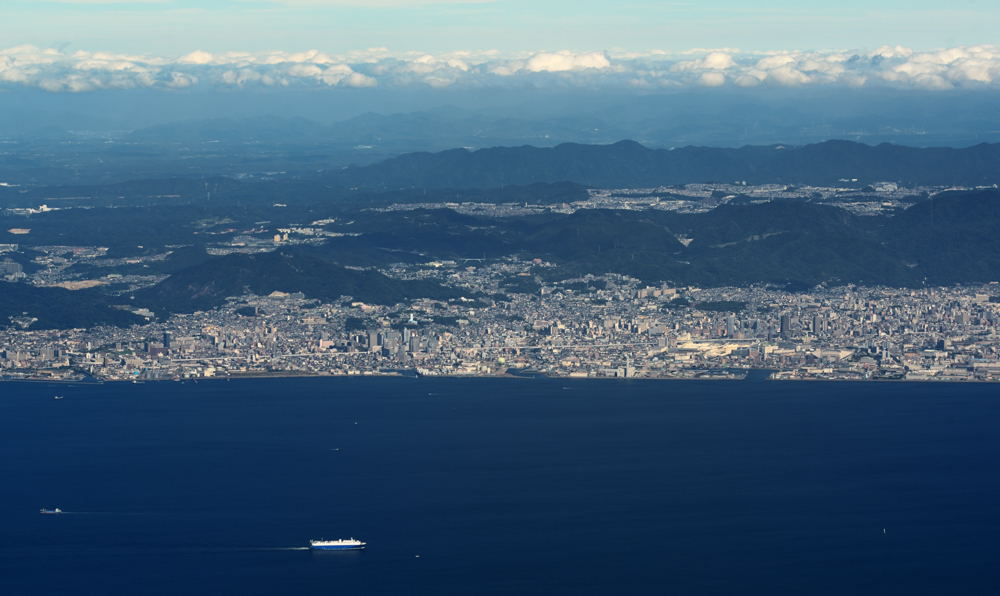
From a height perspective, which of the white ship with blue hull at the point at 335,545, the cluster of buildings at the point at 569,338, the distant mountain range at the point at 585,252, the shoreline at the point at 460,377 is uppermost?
the distant mountain range at the point at 585,252

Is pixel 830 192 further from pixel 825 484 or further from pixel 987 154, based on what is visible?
pixel 825 484

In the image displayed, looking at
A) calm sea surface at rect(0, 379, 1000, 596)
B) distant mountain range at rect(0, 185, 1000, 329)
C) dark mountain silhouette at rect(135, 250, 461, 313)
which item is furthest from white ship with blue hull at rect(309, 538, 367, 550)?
dark mountain silhouette at rect(135, 250, 461, 313)

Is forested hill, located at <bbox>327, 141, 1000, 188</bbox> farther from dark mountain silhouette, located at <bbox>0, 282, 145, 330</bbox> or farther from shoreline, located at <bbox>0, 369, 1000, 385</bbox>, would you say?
shoreline, located at <bbox>0, 369, 1000, 385</bbox>

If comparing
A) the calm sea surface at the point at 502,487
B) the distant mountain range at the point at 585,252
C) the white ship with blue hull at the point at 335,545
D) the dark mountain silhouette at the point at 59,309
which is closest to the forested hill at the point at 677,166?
the distant mountain range at the point at 585,252

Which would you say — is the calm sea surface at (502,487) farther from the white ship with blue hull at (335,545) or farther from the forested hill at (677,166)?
the forested hill at (677,166)

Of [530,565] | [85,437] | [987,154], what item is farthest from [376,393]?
[987,154]
